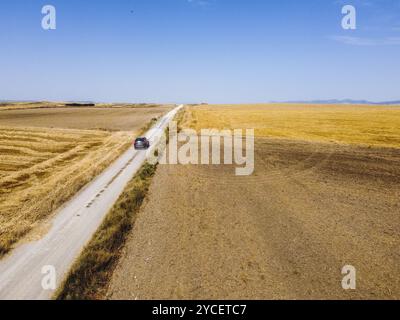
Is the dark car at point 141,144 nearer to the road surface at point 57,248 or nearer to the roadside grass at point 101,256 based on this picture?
the road surface at point 57,248

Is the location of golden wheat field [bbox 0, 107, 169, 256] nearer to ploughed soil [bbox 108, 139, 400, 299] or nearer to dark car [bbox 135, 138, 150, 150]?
dark car [bbox 135, 138, 150, 150]

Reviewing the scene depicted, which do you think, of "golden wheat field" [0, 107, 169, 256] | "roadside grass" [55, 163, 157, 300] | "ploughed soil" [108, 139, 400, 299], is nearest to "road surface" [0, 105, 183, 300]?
"roadside grass" [55, 163, 157, 300]

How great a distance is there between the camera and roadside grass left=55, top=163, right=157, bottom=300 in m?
12.0

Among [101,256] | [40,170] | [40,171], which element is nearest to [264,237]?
[101,256]

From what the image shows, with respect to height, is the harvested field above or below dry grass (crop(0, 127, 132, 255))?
above

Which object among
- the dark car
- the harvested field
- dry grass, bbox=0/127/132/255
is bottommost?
dry grass, bbox=0/127/132/255

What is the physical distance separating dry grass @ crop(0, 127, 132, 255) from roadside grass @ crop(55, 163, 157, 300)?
3956mm

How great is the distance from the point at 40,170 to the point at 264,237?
2323cm

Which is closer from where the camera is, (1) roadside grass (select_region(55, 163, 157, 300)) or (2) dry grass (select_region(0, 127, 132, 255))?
(1) roadside grass (select_region(55, 163, 157, 300))

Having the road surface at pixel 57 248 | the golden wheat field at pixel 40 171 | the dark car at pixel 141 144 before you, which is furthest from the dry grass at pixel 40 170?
the dark car at pixel 141 144

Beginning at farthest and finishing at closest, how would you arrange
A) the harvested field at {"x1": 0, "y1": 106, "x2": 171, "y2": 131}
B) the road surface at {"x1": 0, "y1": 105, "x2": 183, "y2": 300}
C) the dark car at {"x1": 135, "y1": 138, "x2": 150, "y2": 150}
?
the harvested field at {"x1": 0, "y1": 106, "x2": 171, "y2": 131}
the dark car at {"x1": 135, "y1": 138, "x2": 150, "y2": 150}
the road surface at {"x1": 0, "y1": 105, "x2": 183, "y2": 300}

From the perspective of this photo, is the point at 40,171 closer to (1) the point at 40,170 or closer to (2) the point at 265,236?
(1) the point at 40,170

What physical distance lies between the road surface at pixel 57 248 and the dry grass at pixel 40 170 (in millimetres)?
1038
